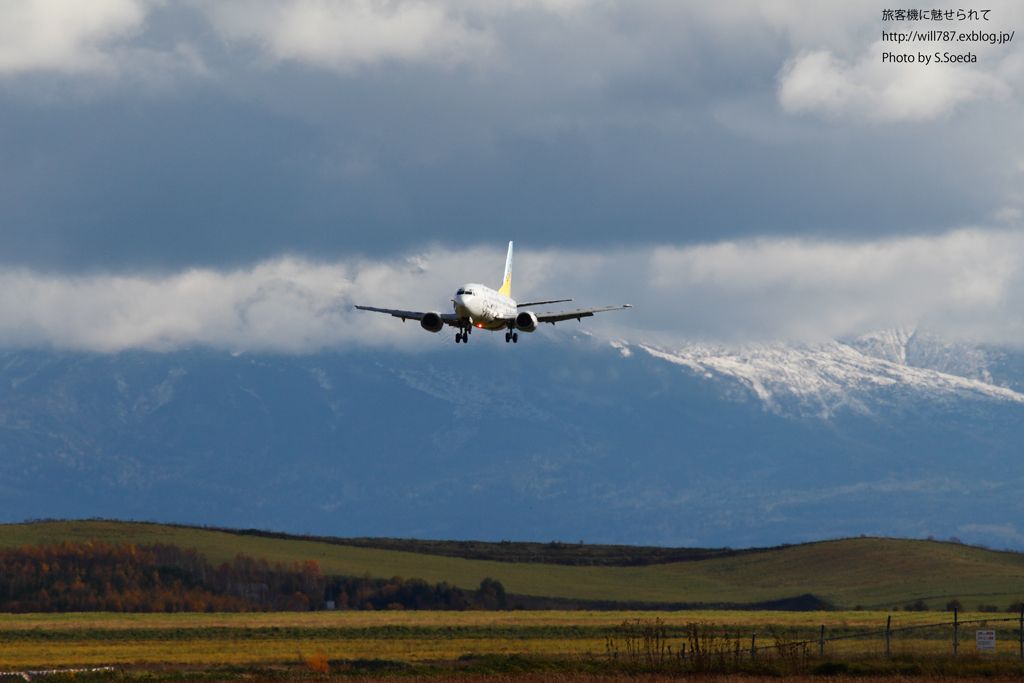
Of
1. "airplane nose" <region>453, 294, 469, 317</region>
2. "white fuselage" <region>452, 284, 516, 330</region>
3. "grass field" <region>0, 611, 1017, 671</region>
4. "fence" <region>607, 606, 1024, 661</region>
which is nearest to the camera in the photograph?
"fence" <region>607, 606, 1024, 661</region>

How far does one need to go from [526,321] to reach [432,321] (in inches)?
263

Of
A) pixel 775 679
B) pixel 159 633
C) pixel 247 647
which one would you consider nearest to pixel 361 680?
pixel 775 679

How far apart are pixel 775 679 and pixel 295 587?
426ft

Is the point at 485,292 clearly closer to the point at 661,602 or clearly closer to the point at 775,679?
the point at 775,679

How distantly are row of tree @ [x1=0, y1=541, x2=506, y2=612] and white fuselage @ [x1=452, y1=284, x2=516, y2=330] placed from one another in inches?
3404

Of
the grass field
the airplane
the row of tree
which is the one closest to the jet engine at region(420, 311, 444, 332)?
the airplane

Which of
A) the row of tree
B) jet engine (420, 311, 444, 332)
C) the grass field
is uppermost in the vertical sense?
jet engine (420, 311, 444, 332)

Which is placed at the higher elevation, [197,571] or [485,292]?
[485,292]

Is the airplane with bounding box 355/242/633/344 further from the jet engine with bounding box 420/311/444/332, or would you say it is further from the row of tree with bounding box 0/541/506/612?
the row of tree with bounding box 0/541/506/612

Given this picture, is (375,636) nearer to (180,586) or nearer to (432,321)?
(432,321)

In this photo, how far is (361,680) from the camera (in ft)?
205

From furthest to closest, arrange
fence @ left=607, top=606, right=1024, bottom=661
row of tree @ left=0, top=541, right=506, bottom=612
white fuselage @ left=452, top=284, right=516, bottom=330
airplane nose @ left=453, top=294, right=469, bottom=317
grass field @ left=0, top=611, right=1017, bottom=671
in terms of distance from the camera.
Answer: row of tree @ left=0, top=541, right=506, bottom=612
grass field @ left=0, top=611, right=1017, bottom=671
white fuselage @ left=452, top=284, right=516, bottom=330
airplane nose @ left=453, top=294, right=469, bottom=317
fence @ left=607, top=606, right=1024, bottom=661

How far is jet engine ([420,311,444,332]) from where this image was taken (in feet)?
285

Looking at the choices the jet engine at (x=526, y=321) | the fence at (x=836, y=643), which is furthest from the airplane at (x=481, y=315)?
the fence at (x=836, y=643)
